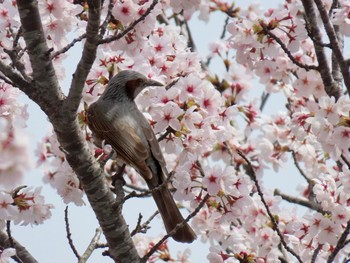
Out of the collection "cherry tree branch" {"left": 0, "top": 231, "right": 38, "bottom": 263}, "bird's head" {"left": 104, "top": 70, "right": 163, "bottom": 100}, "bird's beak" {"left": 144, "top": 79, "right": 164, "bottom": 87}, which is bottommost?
"cherry tree branch" {"left": 0, "top": 231, "right": 38, "bottom": 263}

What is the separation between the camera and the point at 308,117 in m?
4.20

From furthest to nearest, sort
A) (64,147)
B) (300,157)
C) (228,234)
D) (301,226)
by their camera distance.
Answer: (300,157) → (228,234) → (301,226) → (64,147)

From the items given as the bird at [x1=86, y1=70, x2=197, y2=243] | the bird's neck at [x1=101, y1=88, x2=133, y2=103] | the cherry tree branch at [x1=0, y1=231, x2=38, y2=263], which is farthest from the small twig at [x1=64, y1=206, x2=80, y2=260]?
the bird's neck at [x1=101, y1=88, x2=133, y2=103]

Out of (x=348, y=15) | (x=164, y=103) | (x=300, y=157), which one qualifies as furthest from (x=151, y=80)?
(x=300, y=157)

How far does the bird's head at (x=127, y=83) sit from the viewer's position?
4387mm

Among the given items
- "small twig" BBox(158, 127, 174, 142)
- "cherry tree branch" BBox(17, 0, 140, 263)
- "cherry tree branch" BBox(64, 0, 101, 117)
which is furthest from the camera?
"small twig" BBox(158, 127, 174, 142)

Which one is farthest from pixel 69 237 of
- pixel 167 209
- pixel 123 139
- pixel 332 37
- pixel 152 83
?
pixel 332 37

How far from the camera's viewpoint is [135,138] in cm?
440

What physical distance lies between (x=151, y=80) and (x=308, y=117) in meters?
1.17

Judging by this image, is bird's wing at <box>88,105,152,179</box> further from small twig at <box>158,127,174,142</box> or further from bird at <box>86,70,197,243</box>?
small twig at <box>158,127,174,142</box>

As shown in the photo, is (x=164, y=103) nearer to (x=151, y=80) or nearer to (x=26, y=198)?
(x=151, y=80)

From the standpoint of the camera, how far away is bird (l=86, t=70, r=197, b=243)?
4.33 metres

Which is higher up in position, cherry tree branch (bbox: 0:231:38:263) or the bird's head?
the bird's head

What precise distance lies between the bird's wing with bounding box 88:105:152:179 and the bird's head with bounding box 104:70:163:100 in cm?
20
